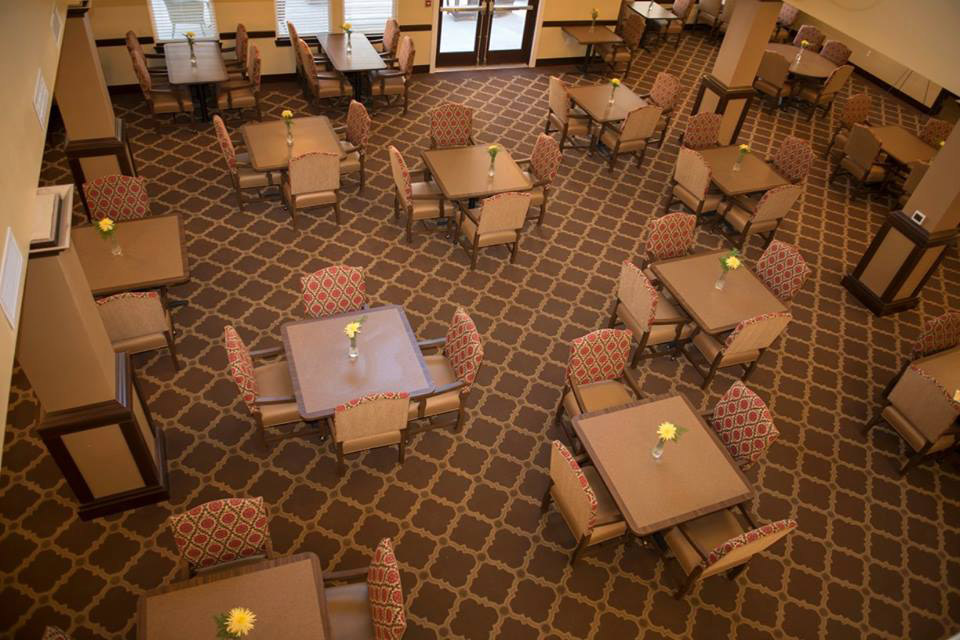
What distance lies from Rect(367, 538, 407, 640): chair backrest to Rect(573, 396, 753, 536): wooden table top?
64.7 inches

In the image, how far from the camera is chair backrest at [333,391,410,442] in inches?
185

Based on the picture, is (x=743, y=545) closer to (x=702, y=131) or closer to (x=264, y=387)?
(x=264, y=387)

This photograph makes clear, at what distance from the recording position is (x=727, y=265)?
6.20 m

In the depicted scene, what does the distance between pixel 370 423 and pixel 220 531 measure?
1261mm

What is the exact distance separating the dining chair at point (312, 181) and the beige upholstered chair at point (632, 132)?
12.3ft

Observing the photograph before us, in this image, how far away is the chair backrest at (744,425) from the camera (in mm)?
4969

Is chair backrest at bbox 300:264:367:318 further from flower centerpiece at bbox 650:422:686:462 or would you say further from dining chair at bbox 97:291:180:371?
flower centerpiece at bbox 650:422:686:462

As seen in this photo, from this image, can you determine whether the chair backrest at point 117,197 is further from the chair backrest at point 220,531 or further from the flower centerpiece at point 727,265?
the flower centerpiece at point 727,265

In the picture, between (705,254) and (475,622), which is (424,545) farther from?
(705,254)

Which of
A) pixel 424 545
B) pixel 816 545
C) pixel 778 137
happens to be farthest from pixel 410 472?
pixel 778 137

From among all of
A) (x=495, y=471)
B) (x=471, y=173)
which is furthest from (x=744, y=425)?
(x=471, y=173)

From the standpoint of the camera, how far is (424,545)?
5066 millimetres

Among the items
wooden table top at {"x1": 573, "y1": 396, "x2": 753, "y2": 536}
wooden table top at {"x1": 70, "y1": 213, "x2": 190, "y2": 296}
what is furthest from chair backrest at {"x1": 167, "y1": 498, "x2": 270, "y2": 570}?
wooden table top at {"x1": 70, "y1": 213, "x2": 190, "y2": 296}

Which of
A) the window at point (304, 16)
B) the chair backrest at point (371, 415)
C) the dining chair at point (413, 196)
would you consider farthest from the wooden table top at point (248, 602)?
the window at point (304, 16)
